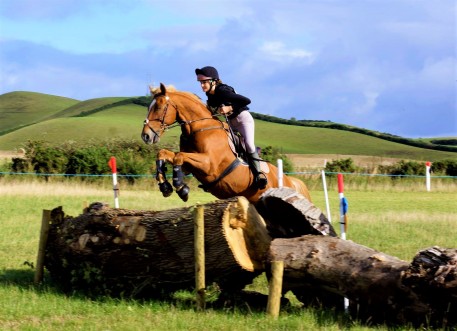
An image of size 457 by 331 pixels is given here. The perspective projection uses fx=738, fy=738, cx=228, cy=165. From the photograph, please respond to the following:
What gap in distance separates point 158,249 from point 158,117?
2308 mm

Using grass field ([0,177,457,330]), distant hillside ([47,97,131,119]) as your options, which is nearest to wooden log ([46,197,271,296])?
grass field ([0,177,457,330])

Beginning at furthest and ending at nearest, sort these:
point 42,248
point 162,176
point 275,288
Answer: point 162,176, point 42,248, point 275,288

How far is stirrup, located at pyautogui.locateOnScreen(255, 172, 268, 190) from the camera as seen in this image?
9891mm

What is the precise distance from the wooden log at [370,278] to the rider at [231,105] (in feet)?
8.29

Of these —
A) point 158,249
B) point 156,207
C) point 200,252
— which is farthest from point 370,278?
point 156,207

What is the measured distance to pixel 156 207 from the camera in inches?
739

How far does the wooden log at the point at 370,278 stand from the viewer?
638 cm

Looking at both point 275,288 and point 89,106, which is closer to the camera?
point 275,288

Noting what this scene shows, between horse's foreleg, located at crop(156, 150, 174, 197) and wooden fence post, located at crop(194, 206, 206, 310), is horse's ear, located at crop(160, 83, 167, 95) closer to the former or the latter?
horse's foreleg, located at crop(156, 150, 174, 197)

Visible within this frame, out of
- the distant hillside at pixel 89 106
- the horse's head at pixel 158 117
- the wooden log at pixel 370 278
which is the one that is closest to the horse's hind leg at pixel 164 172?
the horse's head at pixel 158 117

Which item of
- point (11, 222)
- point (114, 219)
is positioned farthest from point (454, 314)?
point (11, 222)

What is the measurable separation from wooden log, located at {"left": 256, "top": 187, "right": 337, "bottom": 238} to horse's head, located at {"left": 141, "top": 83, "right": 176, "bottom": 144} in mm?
1988

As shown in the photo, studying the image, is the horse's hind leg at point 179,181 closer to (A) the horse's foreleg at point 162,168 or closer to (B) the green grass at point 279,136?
(A) the horse's foreleg at point 162,168

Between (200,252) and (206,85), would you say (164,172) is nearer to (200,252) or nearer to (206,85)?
(206,85)
